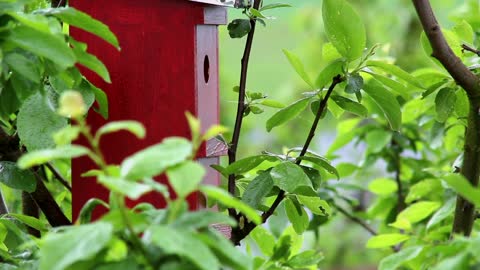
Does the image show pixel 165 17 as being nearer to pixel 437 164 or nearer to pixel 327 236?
pixel 437 164

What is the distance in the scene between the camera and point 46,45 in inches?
36.2

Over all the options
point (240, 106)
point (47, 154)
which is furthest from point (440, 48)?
point (47, 154)

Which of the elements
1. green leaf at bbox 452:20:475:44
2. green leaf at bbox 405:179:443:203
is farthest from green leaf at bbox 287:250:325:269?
green leaf at bbox 405:179:443:203

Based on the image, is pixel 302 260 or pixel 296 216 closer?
pixel 302 260

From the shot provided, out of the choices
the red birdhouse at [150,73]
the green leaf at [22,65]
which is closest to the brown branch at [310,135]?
the red birdhouse at [150,73]

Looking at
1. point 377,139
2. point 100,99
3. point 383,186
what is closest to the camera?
point 100,99

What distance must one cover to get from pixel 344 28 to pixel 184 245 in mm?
584

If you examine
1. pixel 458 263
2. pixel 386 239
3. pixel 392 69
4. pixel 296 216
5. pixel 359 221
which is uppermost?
pixel 392 69

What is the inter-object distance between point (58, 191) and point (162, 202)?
499 millimetres

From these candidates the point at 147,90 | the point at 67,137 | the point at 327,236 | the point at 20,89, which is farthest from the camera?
the point at 327,236

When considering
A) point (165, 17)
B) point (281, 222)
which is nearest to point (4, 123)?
point (165, 17)

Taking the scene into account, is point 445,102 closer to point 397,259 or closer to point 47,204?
point 397,259

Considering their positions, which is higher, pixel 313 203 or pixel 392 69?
pixel 392 69

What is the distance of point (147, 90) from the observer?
134 cm
